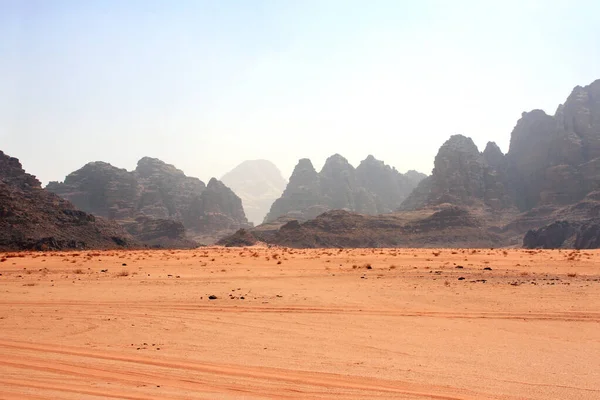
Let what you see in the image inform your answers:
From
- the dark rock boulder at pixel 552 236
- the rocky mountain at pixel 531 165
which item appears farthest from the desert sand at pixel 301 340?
the rocky mountain at pixel 531 165

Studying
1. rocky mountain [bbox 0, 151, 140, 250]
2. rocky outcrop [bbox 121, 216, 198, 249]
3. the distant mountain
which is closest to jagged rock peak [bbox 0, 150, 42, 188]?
rocky mountain [bbox 0, 151, 140, 250]

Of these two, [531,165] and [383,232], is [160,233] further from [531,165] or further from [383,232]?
[531,165]

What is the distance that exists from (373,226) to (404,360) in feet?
345

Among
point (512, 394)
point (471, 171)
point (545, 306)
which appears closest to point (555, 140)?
point (471, 171)

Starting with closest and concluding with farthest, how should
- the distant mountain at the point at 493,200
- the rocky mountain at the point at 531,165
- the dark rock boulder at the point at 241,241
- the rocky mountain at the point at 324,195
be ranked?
1. the dark rock boulder at the point at 241,241
2. the distant mountain at the point at 493,200
3. the rocky mountain at the point at 531,165
4. the rocky mountain at the point at 324,195

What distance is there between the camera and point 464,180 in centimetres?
14688

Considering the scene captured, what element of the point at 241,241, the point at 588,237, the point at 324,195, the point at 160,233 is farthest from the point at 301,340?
the point at 324,195

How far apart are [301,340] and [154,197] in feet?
506

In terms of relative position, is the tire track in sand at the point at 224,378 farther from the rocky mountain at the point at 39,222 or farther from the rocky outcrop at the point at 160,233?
the rocky outcrop at the point at 160,233

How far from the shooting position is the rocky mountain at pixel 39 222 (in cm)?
6126

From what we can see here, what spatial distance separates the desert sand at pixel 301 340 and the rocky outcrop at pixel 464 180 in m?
125

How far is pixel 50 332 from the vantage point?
11797 mm

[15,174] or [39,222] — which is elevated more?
[15,174]

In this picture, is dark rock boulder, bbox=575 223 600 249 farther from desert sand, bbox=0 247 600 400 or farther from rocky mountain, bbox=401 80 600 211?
desert sand, bbox=0 247 600 400
